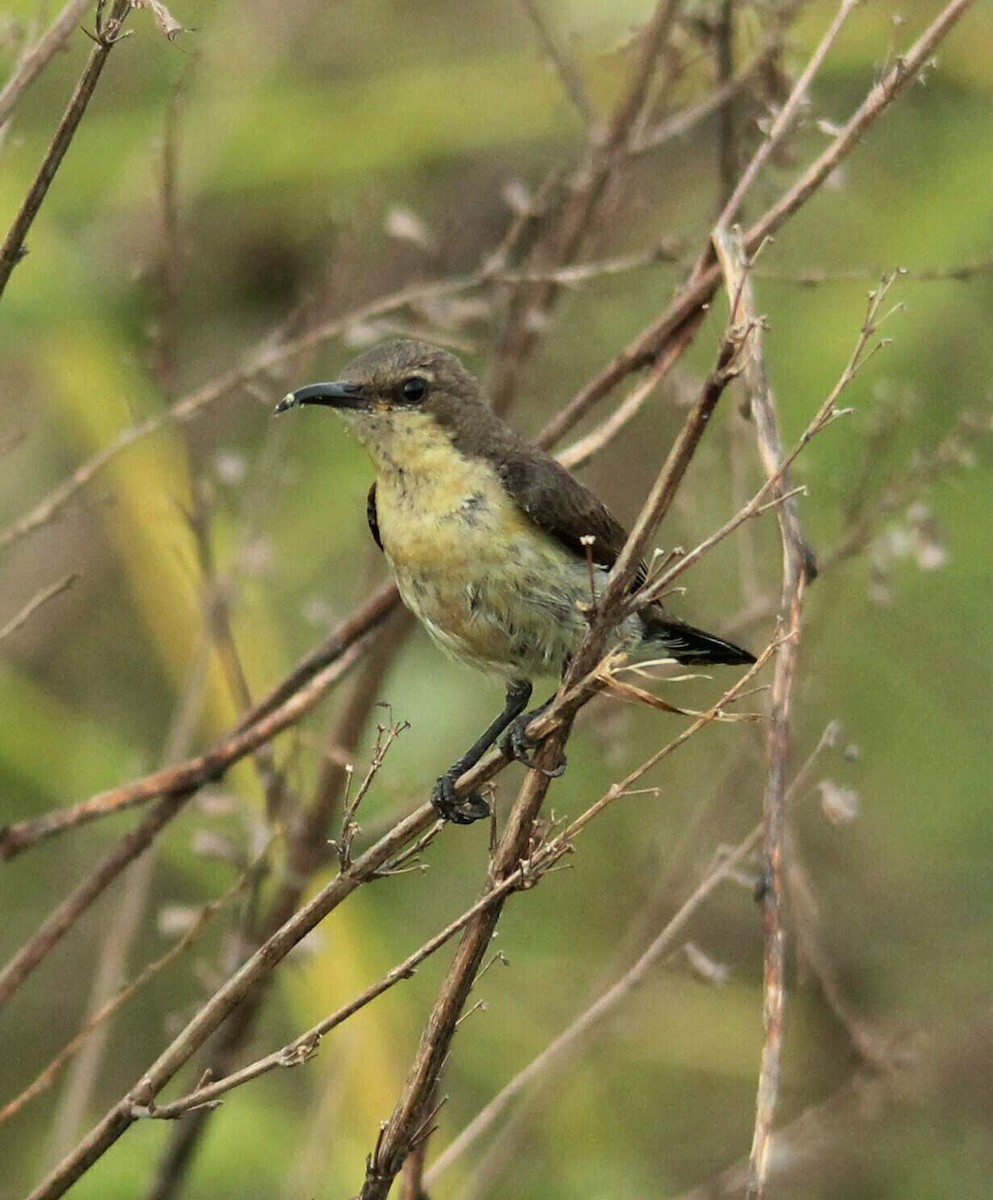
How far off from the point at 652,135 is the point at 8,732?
7.91 feet

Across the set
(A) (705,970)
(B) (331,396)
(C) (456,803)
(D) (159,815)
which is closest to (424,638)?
(B) (331,396)

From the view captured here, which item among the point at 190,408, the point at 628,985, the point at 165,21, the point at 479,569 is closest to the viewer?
the point at 165,21

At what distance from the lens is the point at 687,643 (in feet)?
14.2

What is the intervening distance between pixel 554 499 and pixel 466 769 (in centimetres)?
66

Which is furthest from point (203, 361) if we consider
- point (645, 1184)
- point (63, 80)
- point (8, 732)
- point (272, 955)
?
point (272, 955)

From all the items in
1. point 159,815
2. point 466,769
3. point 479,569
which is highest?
point 479,569

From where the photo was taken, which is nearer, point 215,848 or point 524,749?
point 524,749

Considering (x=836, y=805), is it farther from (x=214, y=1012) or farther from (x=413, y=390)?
(x=413, y=390)

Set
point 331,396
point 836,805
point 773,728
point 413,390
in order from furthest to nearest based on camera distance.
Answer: point 413,390
point 331,396
point 836,805
point 773,728

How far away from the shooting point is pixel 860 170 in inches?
242

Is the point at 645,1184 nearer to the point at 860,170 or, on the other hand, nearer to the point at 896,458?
the point at 896,458

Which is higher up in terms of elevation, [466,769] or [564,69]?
[564,69]

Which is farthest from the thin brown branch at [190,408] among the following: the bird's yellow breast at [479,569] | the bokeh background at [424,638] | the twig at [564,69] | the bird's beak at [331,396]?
the twig at [564,69]

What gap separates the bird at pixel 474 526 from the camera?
12.7ft
